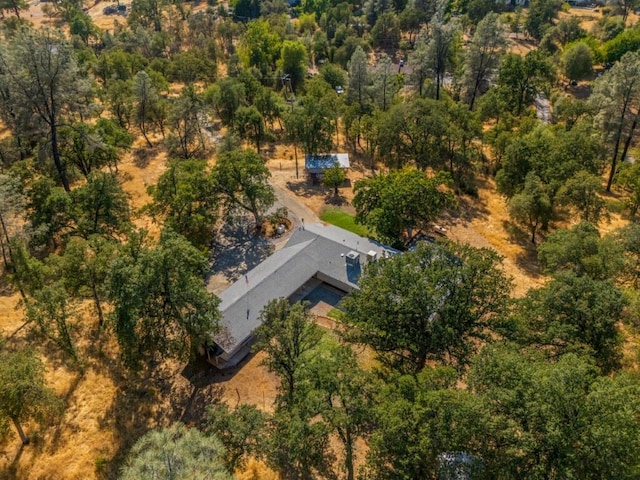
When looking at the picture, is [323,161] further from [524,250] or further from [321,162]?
[524,250]

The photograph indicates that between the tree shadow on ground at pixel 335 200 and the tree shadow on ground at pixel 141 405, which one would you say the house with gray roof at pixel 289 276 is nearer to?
the tree shadow on ground at pixel 141 405

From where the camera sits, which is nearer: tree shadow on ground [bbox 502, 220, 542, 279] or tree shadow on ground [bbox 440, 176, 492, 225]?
tree shadow on ground [bbox 502, 220, 542, 279]

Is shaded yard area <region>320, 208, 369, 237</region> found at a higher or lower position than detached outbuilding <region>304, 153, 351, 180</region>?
lower

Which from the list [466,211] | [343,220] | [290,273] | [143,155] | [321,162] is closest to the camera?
[290,273]

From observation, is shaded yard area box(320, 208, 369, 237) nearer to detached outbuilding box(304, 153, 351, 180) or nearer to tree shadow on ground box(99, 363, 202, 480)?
detached outbuilding box(304, 153, 351, 180)

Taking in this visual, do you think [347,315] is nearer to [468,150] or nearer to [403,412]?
[403,412]

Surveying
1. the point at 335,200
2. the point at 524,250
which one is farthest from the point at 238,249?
the point at 524,250

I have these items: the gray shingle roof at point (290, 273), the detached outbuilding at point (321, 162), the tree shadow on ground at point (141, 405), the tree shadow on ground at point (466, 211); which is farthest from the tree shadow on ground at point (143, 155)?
the tree shadow on ground at point (466, 211)

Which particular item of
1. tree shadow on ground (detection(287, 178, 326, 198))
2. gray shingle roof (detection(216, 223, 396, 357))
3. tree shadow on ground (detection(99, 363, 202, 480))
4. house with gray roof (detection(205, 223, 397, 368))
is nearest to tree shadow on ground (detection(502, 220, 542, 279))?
house with gray roof (detection(205, 223, 397, 368))
